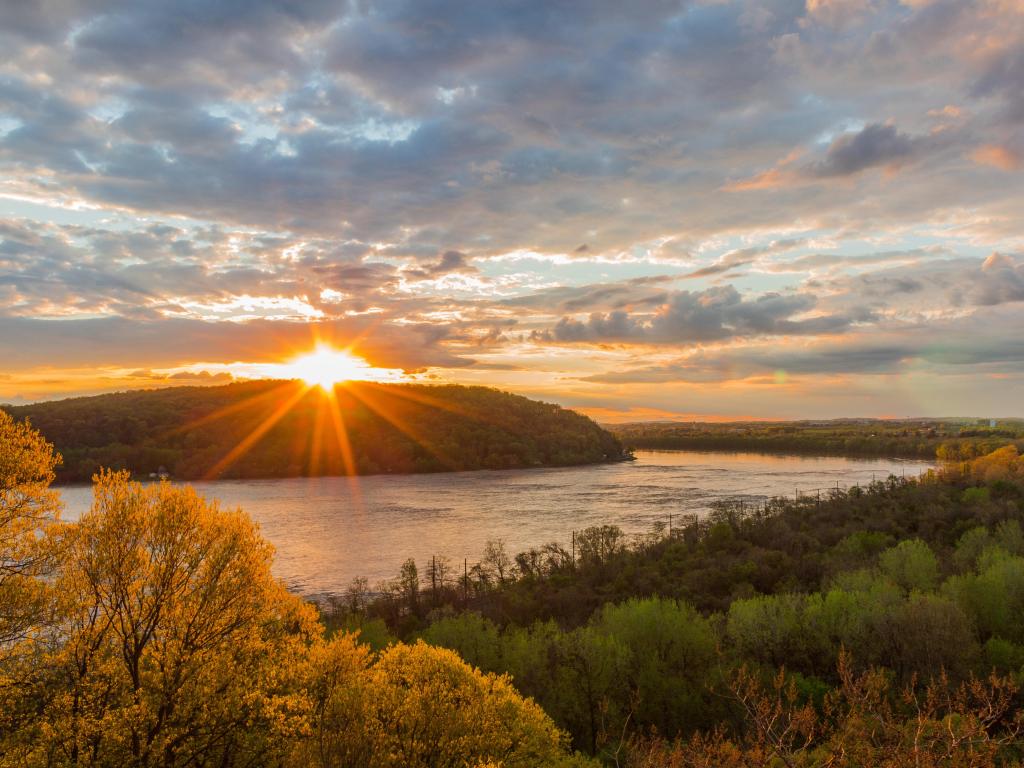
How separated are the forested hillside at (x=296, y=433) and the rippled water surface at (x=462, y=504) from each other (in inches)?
363

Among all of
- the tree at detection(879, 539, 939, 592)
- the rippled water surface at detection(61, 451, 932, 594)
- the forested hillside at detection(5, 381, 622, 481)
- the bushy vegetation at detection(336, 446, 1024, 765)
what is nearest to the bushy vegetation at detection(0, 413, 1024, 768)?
the bushy vegetation at detection(336, 446, 1024, 765)

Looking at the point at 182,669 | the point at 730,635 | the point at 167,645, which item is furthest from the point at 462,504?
the point at 182,669

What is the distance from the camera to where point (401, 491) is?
11075cm

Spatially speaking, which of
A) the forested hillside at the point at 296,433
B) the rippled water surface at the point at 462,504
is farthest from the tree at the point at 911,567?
the forested hillside at the point at 296,433

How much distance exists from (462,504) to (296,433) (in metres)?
74.0

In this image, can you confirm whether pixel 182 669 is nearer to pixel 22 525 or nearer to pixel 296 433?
pixel 22 525

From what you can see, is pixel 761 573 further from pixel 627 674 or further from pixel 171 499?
pixel 171 499

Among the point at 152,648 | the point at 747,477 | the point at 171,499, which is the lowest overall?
the point at 747,477

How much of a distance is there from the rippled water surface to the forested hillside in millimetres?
9213

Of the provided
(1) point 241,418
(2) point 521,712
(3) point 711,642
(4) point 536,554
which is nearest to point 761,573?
(4) point 536,554

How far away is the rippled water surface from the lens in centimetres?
6353

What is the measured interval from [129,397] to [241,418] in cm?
3052

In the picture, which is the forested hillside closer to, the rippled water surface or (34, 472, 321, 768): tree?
the rippled water surface

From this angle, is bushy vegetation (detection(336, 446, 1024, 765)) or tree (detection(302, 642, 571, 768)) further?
bushy vegetation (detection(336, 446, 1024, 765))
